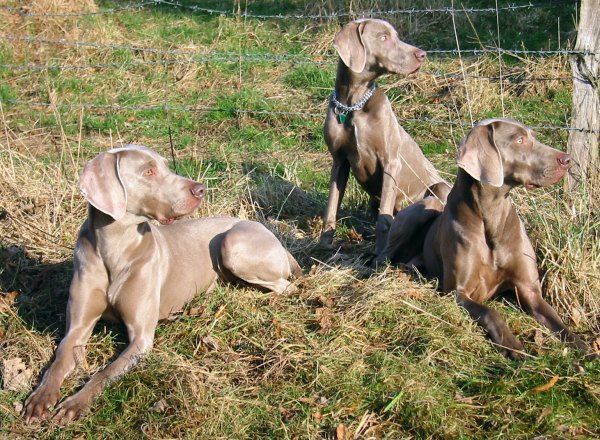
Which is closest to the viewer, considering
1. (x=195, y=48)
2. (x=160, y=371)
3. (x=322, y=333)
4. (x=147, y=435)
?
(x=147, y=435)

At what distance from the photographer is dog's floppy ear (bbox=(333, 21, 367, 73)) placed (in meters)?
6.74

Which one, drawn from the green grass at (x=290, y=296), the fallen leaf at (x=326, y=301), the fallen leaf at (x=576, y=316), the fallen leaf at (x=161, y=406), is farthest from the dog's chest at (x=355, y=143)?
the fallen leaf at (x=161, y=406)

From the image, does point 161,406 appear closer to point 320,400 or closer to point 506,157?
point 320,400

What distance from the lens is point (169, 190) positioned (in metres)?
5.09

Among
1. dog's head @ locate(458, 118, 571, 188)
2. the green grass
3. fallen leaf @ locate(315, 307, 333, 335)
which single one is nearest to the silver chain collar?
the green grass

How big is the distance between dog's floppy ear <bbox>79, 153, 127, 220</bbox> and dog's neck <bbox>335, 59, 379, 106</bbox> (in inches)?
91.0

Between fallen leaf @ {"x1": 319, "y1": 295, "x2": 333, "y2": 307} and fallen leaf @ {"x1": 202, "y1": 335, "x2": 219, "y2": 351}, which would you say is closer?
fallen leaf @ {"x1": 202, "y1": 335, "x2": 219, "y2": 351}

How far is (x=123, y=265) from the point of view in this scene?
205 inches

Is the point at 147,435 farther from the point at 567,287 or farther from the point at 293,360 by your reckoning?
the point at 567,287

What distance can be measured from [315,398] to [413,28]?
6664 mm

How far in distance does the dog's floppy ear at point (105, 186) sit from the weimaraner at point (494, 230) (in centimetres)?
178

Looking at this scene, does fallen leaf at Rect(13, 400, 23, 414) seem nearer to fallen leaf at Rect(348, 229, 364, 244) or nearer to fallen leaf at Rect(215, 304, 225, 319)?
fallen leaf at Rect(215, 304, 225, 319)

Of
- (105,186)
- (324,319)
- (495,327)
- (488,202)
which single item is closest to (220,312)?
(324,319)

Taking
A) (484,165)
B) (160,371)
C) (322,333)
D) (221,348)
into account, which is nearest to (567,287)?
(484,165)
